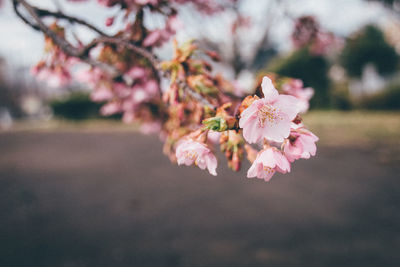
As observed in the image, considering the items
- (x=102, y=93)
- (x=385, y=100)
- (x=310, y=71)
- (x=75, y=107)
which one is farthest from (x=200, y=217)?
(x=75, y=107)

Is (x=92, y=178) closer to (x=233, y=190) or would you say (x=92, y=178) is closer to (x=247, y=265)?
(x=233, y=190)

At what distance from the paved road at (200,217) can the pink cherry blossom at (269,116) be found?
2327 millimetres

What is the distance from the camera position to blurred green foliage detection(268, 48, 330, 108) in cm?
1784

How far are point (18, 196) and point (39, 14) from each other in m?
4.40

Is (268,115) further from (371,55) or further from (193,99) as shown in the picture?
(371,55)

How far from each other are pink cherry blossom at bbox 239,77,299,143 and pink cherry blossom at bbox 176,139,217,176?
0.18 m

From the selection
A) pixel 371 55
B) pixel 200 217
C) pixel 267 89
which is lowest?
pixel 200 217

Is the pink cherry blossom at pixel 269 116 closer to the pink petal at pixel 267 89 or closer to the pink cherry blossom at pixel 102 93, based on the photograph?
the pink petal at pixel 267 89

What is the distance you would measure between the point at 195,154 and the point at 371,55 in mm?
30427

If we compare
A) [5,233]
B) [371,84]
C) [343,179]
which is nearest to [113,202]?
[5,233]

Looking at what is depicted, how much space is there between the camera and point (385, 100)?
50.2 ft

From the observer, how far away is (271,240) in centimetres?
313

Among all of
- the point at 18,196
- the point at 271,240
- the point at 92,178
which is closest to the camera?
the point at 271,240

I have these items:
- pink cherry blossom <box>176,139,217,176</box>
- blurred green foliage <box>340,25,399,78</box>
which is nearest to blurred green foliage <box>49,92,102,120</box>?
pink cherry blossom <box>176,139,217,176</box>
